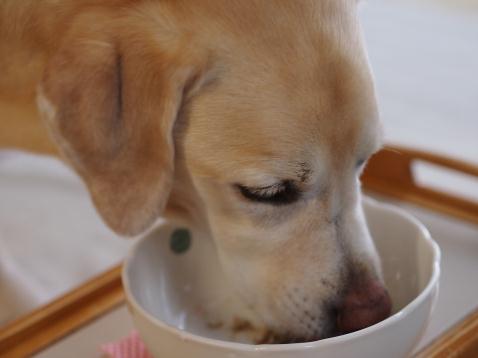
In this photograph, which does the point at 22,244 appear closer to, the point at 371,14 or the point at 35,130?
the point at 35,130

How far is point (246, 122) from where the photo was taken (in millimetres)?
930

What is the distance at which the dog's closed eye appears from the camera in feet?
3.10

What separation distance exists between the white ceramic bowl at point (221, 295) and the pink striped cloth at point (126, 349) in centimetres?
5

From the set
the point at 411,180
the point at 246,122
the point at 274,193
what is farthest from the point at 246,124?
the point at 411,180

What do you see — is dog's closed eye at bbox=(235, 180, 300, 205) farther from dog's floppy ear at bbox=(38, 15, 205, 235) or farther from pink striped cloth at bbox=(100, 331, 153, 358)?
pink striped cloth at bbox=(100, 331, 153, 358)

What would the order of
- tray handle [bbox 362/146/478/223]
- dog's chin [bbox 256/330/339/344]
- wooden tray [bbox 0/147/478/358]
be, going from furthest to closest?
tray handle [bbox 362/146/478/223], dog's chin [bbox 256/330/339/344], wooden tray [bbox 0/147/478/358]

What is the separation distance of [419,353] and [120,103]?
496mm

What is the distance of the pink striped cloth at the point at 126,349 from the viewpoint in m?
0.95

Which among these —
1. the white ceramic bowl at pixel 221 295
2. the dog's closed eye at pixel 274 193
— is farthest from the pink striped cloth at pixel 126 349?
the dog's closed eye at pixel 274 193

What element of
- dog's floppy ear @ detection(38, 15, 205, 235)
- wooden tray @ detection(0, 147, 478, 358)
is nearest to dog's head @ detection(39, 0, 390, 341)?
dog's floppy ear @ detection(38, 15, 205, 235)

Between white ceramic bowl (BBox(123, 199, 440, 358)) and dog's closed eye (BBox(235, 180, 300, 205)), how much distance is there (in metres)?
0.18

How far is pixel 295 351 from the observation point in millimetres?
747

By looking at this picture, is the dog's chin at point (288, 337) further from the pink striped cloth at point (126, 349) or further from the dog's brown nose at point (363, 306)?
the pink striped cloth at point (126, 349)

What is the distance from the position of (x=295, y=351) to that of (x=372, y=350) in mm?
87
